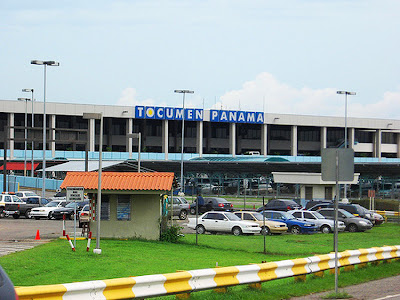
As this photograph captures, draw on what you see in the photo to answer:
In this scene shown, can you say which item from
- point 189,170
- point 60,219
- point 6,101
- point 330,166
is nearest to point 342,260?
point 330,166

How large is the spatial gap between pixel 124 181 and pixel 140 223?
80.6 inches

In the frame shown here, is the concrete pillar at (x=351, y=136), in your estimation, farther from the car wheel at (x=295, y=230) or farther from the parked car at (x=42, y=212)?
the car wheel at (x=295, y=230)

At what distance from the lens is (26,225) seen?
4203 centimetres

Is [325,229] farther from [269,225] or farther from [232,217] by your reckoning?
[232,217]

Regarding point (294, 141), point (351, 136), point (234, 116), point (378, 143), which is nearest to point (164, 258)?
point (234, 116)

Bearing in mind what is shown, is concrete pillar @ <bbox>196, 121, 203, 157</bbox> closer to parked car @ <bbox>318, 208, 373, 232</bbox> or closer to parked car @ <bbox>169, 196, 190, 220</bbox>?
parked car @ <bbox>169, 196, 190, 220</bbox>

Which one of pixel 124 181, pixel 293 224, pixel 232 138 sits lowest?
pixel 293 224

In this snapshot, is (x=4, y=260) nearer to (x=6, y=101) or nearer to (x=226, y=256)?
(x=226, y=256)

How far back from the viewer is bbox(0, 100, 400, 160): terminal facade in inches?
3772

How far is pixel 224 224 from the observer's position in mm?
38938

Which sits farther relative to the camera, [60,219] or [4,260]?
[60,219]

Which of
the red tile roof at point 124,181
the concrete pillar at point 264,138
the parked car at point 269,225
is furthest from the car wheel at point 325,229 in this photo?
the concrete pillar at point 264,138

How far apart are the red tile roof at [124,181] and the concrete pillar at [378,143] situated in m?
85.0

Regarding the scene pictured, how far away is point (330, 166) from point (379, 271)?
220 inches
